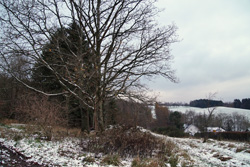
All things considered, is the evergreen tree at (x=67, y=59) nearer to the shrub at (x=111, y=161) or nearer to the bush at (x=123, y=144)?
the bush at (x=123, y=144)

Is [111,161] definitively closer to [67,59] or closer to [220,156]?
[220,156]

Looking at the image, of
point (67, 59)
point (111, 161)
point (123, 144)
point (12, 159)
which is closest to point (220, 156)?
point (123, 144)

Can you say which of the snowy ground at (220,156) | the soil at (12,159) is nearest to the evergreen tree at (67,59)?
the soil at (12,159)

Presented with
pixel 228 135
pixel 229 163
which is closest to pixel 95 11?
pixel 229 163

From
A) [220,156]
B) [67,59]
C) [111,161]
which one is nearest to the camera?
[111,161]

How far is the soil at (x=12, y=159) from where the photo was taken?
13.6 ft

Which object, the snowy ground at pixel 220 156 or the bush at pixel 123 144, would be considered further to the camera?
the snowy ground at pixel 220 156

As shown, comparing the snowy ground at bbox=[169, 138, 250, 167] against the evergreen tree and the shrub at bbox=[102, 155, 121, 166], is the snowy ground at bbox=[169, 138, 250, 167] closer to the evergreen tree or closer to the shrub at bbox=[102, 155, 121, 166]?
the shrub at bbox=[102, 155, 121, 166]

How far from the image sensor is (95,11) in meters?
8.82

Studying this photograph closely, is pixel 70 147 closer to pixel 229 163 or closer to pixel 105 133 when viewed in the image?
pixel 105 133

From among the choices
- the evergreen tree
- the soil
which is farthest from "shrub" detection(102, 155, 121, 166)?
the evergreen tree

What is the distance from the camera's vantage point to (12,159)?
4.43m

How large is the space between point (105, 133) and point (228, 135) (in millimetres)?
31031

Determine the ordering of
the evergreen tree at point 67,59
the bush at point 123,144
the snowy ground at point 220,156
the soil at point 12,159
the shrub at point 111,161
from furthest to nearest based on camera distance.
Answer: the evergreen tree at point 67,59
the snowy ground at point 220,156
the bush at point 123,144
the shrub at point 111,161
the soil at point 12,159
